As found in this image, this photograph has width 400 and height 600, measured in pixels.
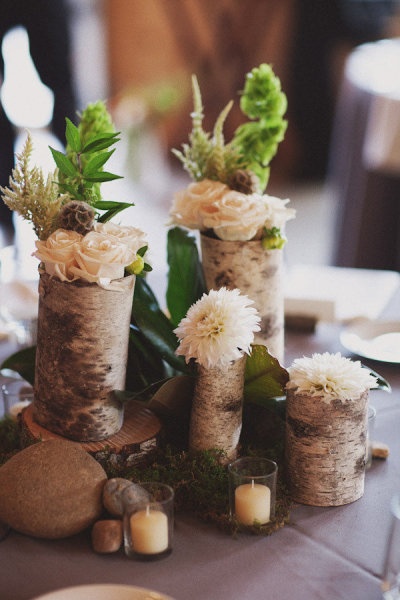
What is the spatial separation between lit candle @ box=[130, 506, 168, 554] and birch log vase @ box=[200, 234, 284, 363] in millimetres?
433

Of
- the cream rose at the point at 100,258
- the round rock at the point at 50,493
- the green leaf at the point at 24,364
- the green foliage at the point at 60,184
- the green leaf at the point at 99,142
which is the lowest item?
the round rock at the point at 50,493

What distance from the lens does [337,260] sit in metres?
3.54

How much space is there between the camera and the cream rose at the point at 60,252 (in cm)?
105

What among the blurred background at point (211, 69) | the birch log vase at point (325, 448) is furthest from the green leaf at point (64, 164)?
the blurred background at point (211, 69)

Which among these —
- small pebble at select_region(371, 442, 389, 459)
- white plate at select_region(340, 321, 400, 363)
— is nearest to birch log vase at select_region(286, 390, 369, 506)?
small pebble at select_region(371, 442, 389, 459)

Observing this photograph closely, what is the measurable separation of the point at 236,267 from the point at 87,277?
0.30 meters

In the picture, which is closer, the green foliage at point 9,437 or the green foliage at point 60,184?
the green foliage at point 60,184

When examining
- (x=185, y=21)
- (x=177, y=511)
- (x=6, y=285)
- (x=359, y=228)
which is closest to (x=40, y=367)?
(x=177, y=511)

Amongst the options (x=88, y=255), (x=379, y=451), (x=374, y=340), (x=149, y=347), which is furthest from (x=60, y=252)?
(x=374, y=340)

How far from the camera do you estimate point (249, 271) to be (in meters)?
1.27

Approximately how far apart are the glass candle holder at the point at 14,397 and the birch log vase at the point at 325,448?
0.48 metres

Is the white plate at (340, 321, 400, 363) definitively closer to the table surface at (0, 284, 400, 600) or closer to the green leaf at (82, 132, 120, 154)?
the table surface at (0, 284, 400, 600)

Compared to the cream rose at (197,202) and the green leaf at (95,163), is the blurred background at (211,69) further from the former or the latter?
the green leaf at (95,163)

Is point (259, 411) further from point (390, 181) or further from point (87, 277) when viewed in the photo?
point (390, 181)
